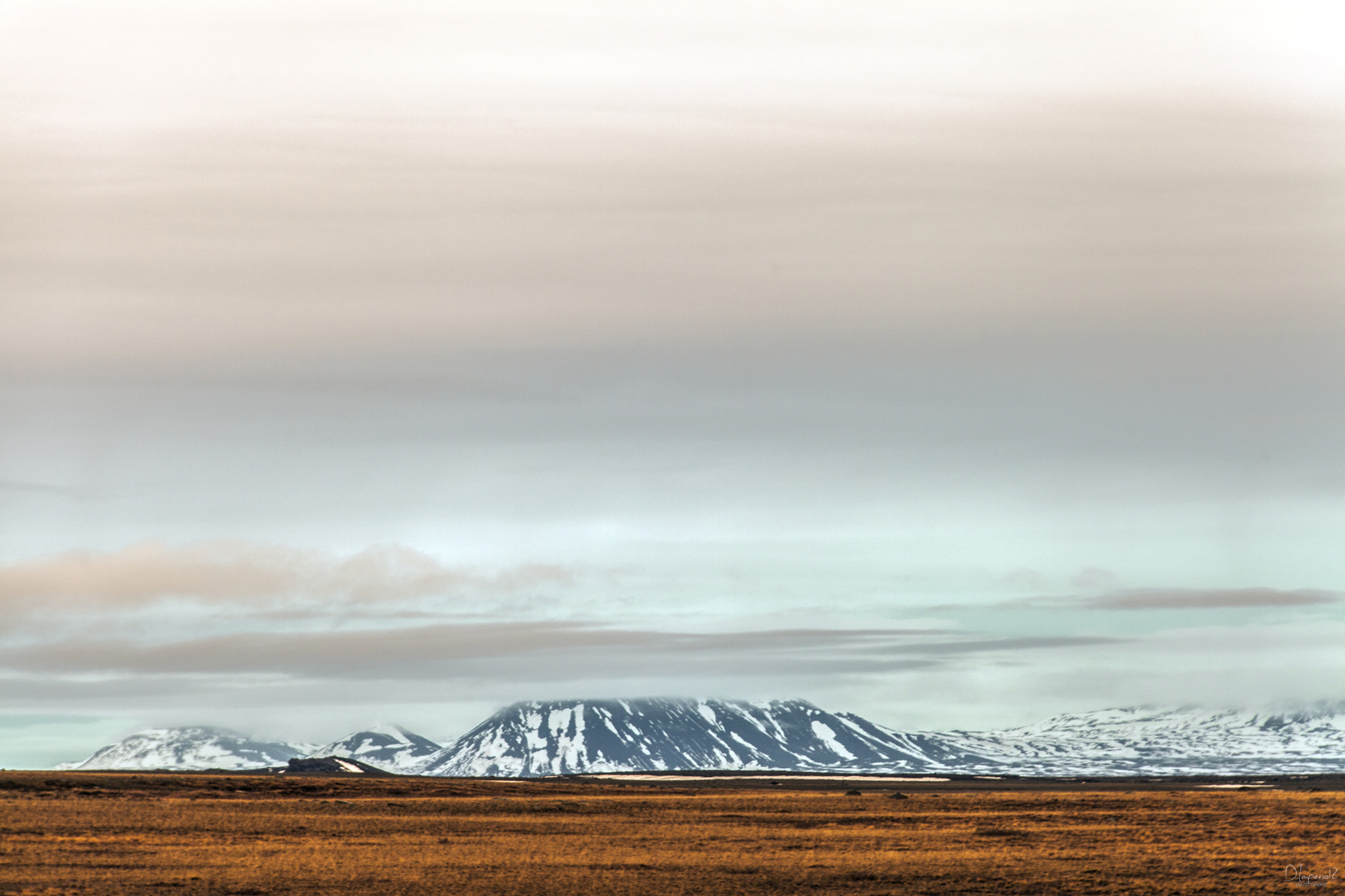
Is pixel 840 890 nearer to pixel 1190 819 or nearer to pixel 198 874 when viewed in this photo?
pixel 198 874

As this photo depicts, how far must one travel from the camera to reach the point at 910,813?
94.4m

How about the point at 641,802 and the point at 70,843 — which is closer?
the point at 70,843

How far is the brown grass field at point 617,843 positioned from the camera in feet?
169

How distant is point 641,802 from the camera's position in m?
110

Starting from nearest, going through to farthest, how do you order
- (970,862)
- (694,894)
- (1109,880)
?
(694,894) < (1109,880) < (970,862)

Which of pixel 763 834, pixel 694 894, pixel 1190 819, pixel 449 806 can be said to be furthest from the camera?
pixel 449 806

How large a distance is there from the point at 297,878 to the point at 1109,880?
29.8 m

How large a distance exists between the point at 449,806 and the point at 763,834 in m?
32.1

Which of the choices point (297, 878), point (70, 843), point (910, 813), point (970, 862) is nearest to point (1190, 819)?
point (910, 813)

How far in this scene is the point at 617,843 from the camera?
229ft

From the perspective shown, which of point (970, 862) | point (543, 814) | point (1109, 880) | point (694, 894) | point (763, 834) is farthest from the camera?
point (543, 814)

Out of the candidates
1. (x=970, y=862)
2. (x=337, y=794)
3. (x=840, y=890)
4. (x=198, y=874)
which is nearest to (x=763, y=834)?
(x=970, y=862)

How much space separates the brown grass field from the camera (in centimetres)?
5147

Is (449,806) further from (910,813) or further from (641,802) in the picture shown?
(910,813)
